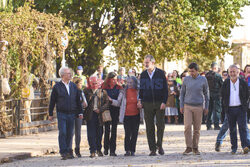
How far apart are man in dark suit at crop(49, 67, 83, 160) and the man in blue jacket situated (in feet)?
4.31

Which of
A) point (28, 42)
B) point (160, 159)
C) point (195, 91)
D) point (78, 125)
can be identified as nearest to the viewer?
point (160, 159)

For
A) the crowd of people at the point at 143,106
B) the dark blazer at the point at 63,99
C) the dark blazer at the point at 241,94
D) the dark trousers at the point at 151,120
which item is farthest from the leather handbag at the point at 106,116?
the dark blazer at the point at 241,94

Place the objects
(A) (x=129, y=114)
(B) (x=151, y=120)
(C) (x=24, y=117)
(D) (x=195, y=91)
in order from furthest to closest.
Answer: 1. (C) (x=24, y=117)
2. (A) (x=129, y=114)
3. (B) (x=151, y=120)
4. (D) (x=195, y=91)

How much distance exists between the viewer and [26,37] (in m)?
20.0

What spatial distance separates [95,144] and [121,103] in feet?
3.22

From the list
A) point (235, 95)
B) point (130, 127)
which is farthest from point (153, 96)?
point (235, 95)

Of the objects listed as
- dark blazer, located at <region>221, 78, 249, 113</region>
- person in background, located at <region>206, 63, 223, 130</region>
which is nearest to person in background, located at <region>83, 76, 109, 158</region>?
dark blazer, located at <region>221, 78, 249, 113</region>

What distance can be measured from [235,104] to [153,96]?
1610 mm

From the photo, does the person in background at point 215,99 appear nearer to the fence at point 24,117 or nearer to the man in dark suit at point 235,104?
the fence at point 24,117

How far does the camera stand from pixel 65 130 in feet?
44.0

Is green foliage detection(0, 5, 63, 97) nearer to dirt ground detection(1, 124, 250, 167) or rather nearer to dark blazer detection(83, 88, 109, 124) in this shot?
dirt ground detection(1, 124, 250, 167)

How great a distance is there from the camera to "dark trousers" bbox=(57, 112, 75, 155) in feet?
43.7

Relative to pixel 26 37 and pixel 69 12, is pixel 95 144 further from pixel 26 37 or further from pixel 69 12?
pixel 69 12

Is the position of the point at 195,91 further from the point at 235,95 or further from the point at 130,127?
the point at 130,127
